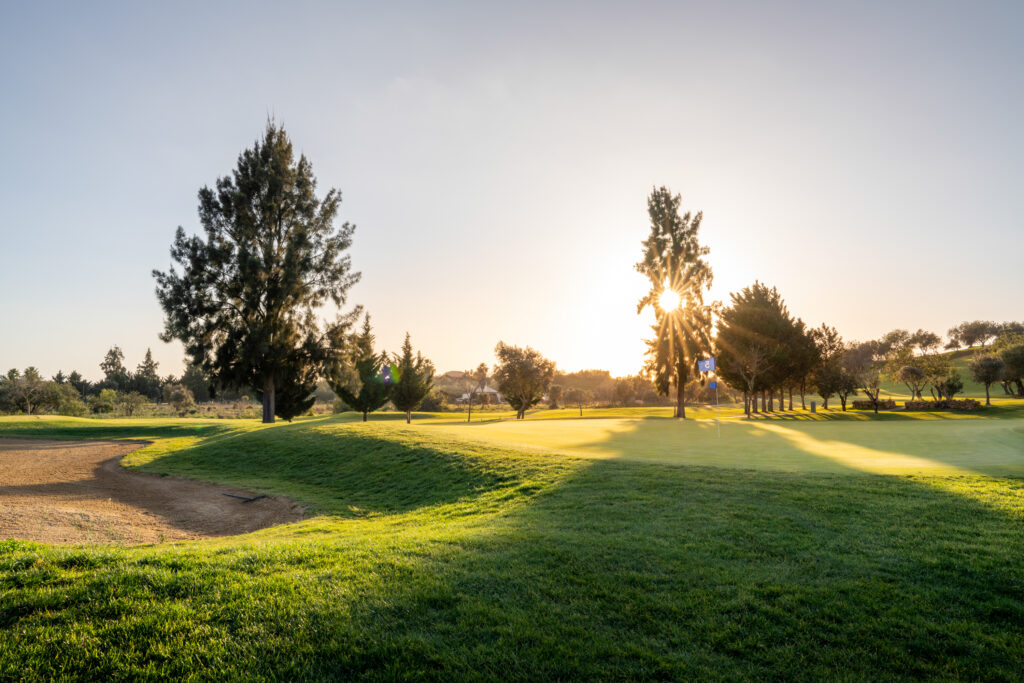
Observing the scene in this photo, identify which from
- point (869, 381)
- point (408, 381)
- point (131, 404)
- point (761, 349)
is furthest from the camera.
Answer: point (131, 404)

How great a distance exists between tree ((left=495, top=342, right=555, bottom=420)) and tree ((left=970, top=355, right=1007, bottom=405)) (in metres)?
48.7

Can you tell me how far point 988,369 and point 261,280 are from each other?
7510 cm

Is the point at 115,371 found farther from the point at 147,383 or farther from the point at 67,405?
the point at 67,405

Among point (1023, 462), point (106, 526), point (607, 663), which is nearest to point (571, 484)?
point (607, 663)

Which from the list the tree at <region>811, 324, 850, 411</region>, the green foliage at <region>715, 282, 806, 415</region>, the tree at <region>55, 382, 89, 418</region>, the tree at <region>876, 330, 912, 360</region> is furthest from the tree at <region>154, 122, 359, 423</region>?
the tree at <region>876, 330, 912, 360</region>

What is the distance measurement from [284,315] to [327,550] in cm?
3600

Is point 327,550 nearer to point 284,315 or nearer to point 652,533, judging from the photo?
point 652,533

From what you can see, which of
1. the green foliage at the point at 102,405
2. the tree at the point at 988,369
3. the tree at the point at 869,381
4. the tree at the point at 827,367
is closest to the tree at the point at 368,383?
the green foliage at the point at 102,405

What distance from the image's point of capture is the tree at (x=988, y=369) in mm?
54969

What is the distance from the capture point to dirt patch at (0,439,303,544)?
10.6 meters

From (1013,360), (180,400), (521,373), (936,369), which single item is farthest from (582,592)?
(180,400)

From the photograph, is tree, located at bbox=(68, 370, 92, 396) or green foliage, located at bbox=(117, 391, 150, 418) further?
tree, located at bbox=(68, 370, 92, 396)

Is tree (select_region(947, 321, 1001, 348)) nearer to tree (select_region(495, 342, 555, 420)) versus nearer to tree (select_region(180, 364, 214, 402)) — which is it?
tree (select_region(495, 342, 555, 420))

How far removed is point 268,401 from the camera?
38.2 m
